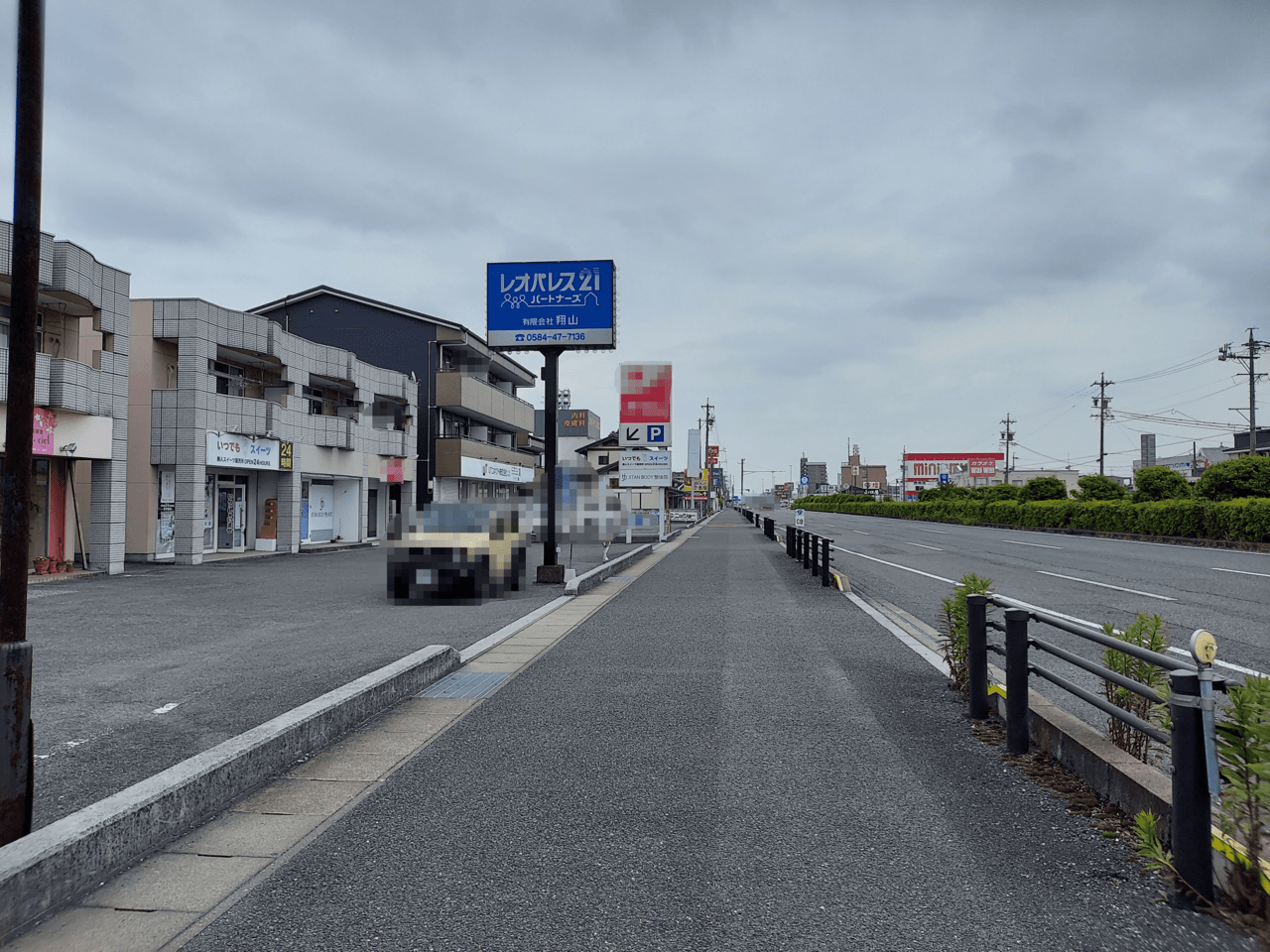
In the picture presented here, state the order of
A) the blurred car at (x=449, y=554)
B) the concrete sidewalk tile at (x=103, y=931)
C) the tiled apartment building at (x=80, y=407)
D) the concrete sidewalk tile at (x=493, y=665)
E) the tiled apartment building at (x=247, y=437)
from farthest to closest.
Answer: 1. the tiled apartment building at (x=247, y=437)
2. the tiled apartment building at (x=80, y=407)
3. the blurred car at (x=449, y=554)
4. the concrete sidewalk tile at (x=493, y=665)
5. the concrete sidewalk tile at (x=103, y=931)

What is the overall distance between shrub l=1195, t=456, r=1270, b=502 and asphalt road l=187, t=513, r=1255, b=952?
30.4 metres

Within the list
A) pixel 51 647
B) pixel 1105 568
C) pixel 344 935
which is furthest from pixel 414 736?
pixel 1105 568

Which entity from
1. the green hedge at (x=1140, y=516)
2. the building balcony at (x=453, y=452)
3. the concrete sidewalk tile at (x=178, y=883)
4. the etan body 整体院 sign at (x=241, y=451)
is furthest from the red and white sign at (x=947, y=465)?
the concrete sidewalk tile at (x=178, y=883)

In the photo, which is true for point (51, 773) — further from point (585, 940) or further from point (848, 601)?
point (848, 601)

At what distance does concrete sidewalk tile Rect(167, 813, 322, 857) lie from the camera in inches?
153

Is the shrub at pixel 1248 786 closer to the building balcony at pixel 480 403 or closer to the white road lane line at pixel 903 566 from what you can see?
the white road lane line at pixel 903 566

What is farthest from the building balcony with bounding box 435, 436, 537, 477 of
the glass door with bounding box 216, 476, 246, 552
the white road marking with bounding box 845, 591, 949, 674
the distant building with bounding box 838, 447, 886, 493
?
the distant building with bounding box 838, 447, 886, 493

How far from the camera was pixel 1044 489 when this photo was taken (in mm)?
50188

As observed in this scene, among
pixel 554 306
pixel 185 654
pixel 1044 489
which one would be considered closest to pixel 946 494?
pixel 1044 489

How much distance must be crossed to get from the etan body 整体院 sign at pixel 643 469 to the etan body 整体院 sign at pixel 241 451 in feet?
37.3

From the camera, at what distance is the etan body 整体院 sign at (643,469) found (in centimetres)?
2905

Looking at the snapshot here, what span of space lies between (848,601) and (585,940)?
1107 centimetres

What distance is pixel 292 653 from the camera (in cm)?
889

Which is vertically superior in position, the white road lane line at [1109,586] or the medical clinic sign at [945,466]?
the medical clinic sign at [945,466]
